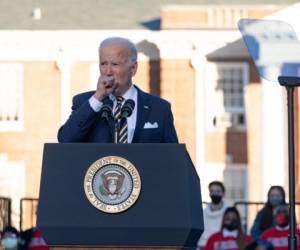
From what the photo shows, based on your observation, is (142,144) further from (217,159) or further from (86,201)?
(217,159)

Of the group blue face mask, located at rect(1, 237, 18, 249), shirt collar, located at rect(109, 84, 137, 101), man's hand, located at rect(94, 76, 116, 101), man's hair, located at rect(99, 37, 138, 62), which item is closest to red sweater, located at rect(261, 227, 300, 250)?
blue face mask, located at rect(1, 237, 18, 249)

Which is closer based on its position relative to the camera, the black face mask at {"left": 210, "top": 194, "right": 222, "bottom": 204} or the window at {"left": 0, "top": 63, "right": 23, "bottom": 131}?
the black face mask at {"left": 210, "top": 194, "right": 222, "bottom": 204}

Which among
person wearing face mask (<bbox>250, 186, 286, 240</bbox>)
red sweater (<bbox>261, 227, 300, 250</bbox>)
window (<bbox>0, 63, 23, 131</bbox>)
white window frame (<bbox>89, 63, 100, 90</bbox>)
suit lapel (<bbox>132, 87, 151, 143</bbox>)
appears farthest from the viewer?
window (<bbox>0, 63, 23, 131</bbox>)

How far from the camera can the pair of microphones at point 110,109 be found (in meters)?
7.58

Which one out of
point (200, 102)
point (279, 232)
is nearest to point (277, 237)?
point (279, 232)

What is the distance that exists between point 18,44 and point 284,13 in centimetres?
645

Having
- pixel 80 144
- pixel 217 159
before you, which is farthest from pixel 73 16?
pixel 80 144

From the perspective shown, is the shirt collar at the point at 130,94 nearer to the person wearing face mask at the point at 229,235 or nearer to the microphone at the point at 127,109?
the microphone at the point at 127,109

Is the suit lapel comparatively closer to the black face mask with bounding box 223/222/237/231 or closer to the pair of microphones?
the pair of microphones

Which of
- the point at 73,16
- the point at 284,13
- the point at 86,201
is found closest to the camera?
the point at 86,201

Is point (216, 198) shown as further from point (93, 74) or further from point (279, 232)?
point (93, 74)

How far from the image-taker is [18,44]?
123 ft

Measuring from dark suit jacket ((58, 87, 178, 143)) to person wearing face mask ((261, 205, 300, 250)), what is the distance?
10.2m

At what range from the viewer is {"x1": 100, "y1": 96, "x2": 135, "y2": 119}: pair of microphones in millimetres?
7582
